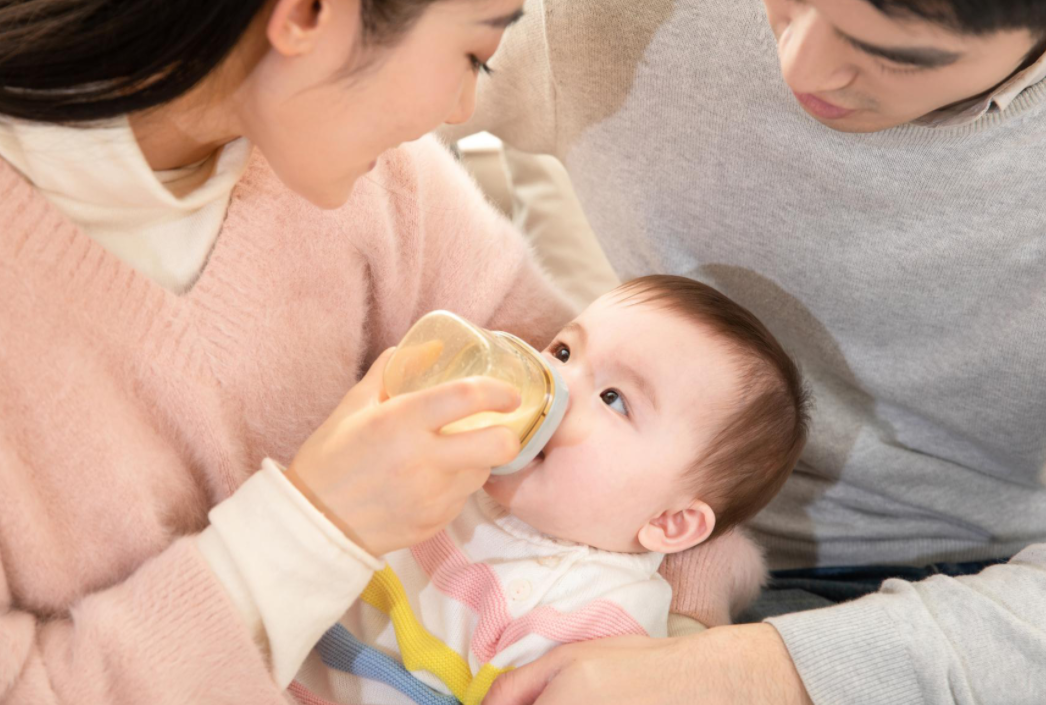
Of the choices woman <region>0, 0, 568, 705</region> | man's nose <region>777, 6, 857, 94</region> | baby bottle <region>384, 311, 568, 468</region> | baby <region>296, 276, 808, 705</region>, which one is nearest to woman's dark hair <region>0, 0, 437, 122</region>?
woman <region>0, 0, 568, 705</region>

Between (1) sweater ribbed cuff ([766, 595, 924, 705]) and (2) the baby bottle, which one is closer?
(2) the baby bottle

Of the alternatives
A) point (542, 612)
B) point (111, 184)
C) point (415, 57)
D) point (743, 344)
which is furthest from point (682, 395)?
point (111, 184)

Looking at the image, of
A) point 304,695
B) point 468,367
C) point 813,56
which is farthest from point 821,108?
point 304,695

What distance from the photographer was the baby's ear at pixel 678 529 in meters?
1.26

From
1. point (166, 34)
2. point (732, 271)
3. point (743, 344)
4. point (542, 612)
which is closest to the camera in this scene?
point (166, 34)

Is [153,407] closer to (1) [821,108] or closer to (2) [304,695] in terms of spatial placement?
(2) [304,695]

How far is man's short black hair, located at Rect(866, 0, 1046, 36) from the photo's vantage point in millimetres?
920

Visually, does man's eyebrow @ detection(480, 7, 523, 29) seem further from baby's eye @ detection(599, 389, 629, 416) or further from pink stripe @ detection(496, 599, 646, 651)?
pink stripe @ detection(496, 599, 646, 651)

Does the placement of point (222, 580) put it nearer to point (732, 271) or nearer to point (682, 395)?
point (682, 395)

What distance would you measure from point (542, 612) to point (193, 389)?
1.71ft

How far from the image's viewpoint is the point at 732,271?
152 centimetres

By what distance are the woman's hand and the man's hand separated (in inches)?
10.2

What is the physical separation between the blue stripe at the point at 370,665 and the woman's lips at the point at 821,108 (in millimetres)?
911

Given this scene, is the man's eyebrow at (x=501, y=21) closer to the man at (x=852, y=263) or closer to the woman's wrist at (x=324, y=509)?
the man at (x=852, y=263)
